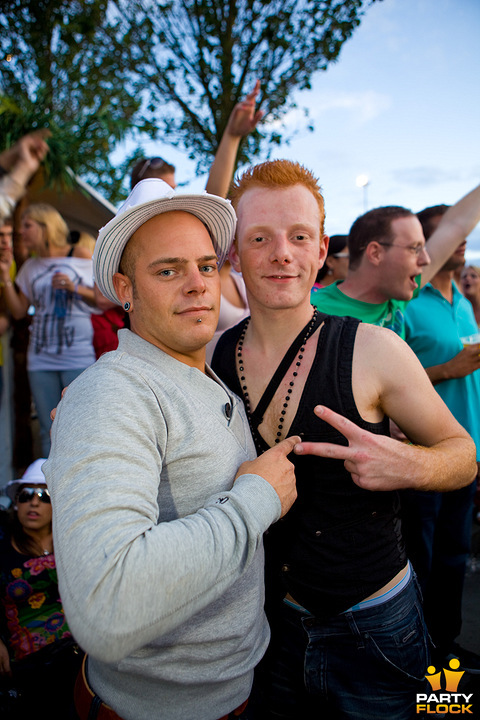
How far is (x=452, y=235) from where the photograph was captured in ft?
10.6

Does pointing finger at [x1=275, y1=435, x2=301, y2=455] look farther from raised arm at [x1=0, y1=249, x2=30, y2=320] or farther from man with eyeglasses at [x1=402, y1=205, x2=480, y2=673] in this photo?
raised arm at [x1=0, y1=249, x2=30, y2=320]

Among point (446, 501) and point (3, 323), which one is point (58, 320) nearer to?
point (3, 323)

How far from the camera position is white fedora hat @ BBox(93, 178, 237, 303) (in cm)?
133

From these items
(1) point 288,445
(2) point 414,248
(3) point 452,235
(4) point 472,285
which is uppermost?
(4) point 472,285

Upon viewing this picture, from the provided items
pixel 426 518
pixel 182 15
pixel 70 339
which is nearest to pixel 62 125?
pixel 70 339

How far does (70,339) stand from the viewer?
4.45 meters

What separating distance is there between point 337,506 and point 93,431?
0.97 m

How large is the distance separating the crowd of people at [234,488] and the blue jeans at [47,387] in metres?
1.98

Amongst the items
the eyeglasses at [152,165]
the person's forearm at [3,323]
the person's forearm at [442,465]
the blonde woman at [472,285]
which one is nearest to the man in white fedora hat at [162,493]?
the person's forearm at [442,465]

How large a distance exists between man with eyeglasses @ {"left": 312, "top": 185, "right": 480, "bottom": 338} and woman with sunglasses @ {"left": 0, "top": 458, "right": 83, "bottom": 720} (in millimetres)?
2268

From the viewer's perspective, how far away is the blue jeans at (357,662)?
5.16 ft

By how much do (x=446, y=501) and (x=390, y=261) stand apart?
1641 millimetres

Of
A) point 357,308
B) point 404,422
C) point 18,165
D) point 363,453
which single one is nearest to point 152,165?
point 18,165

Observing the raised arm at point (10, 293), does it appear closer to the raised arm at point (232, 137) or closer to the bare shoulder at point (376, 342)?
the raised arm at point (232, 137)
